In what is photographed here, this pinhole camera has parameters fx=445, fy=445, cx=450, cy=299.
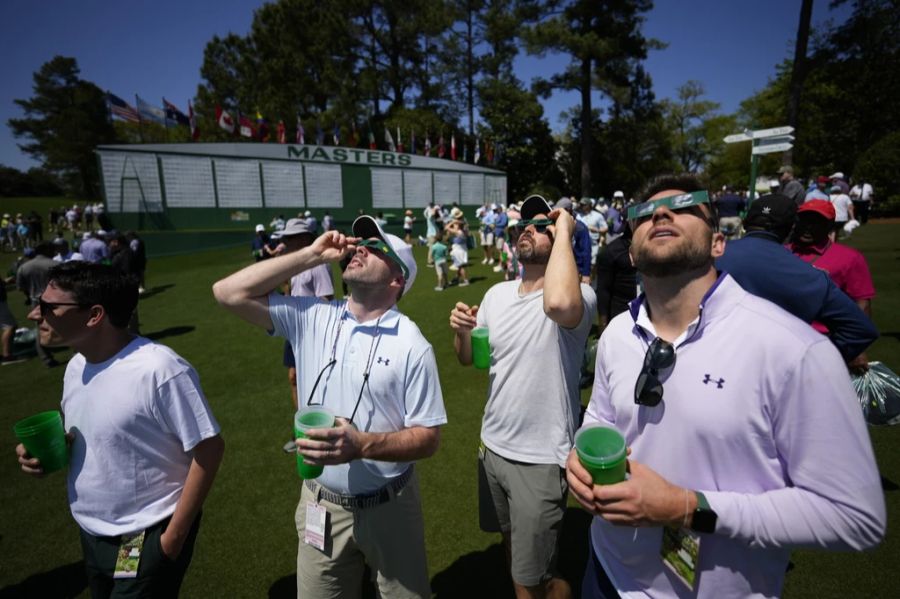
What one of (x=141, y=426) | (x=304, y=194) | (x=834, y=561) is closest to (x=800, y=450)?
(x=141, y=426)

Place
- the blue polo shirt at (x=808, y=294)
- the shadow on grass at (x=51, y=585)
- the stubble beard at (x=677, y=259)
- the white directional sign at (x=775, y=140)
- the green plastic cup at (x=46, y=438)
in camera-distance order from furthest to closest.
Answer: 1. the white directional sign at (x=775, y=140)
2. the shadow on grass at (x=51, y=585)
3. the blue polo shirt at (x=808, y=294)
4. the green plastic cup at (x=46, y=438)
5. the stubble beard at (x=677, y=259)

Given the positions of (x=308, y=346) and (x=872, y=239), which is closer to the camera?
(x=308, y=346)

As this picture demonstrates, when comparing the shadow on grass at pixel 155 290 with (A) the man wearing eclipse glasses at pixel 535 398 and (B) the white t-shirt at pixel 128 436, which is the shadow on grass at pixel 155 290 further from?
(A) the man wearing eclipse glasses at pixel 535 398

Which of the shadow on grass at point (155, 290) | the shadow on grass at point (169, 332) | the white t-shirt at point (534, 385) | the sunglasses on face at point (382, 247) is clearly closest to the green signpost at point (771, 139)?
the white t-shirt at point (534, 385)

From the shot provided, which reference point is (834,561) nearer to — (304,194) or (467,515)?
(467,515)

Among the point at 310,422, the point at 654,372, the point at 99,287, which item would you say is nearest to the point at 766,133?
the point at 654,372

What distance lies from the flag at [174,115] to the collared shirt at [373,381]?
24290 millimetres

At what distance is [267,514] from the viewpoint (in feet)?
13.0

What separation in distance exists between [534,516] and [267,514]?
267 centimetres

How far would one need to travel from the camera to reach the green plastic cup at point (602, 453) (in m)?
1.42

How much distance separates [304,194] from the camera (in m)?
25.0

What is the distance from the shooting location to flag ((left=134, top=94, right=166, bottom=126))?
66.8ft

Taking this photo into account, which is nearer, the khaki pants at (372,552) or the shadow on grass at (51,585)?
the khaki pants at (372,552)

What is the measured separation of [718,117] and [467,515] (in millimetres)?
61262
